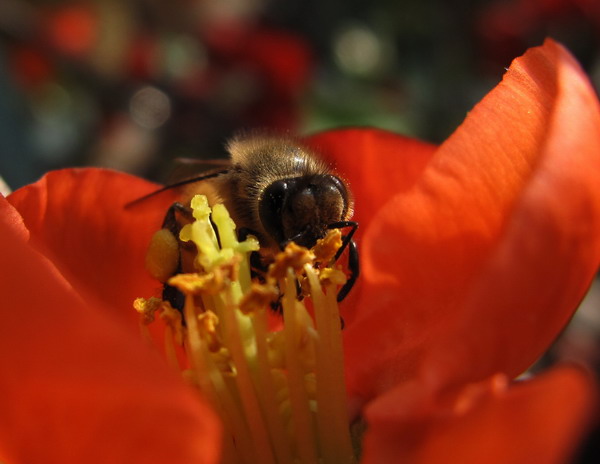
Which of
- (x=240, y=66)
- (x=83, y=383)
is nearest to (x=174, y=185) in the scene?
(x=83, y=383)

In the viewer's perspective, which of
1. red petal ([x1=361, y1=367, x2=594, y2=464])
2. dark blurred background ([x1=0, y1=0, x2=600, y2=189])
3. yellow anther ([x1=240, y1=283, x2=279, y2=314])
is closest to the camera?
red petal ([x1=361, y1=367, x2=594, y2=464])

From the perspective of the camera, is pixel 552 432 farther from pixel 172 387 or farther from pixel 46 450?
pixel 46 450

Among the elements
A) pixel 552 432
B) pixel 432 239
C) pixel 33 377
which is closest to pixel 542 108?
pixel 432 239

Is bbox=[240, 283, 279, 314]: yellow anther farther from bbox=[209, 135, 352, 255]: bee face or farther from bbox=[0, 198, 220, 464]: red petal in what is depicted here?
bbox=[0, 198, 220, 464]: red petal

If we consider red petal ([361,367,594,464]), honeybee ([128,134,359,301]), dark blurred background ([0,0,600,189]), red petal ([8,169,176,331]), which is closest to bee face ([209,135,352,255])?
honeybee ([128,134,359,301])

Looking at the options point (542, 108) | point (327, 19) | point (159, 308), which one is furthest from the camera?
point (327, 19)

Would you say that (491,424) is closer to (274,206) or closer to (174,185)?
(274,206)
